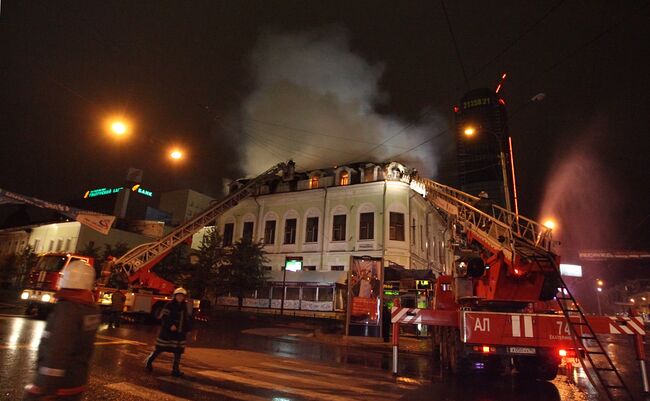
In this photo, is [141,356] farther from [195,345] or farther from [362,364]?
[362,364]

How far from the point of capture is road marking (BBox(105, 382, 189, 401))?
19.3 feet

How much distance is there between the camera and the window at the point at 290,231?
116ft

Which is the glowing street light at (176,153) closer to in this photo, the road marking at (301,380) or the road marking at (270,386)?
the road marking at (301,380)

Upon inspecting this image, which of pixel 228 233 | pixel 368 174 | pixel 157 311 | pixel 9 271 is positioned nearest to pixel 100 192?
pixel 9 271

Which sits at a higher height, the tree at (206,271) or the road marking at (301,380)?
the tree at (206,271)

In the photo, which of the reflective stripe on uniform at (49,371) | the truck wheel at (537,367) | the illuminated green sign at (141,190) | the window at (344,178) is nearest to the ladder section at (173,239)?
the window at (344,178)

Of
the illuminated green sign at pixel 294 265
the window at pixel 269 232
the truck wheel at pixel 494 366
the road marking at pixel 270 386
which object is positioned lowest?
the road marking at pixel 270 386

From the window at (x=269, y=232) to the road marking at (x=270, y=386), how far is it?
2822 cm

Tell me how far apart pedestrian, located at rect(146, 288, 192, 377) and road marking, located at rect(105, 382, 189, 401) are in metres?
1.02

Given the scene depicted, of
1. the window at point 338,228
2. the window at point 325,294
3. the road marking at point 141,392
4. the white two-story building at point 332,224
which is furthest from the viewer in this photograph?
the window at point 338,228

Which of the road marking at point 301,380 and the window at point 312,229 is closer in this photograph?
the road marking at point 301,380

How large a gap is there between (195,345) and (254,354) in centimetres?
219

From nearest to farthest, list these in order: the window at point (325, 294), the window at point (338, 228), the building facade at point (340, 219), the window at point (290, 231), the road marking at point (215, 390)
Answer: the road marking at point (215, 390)
the window at point (325, 294)
the building facade at point (340, 219)
the window at point (338, 228)
the window at point (290, 231)

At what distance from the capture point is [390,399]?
6621 millimetres
